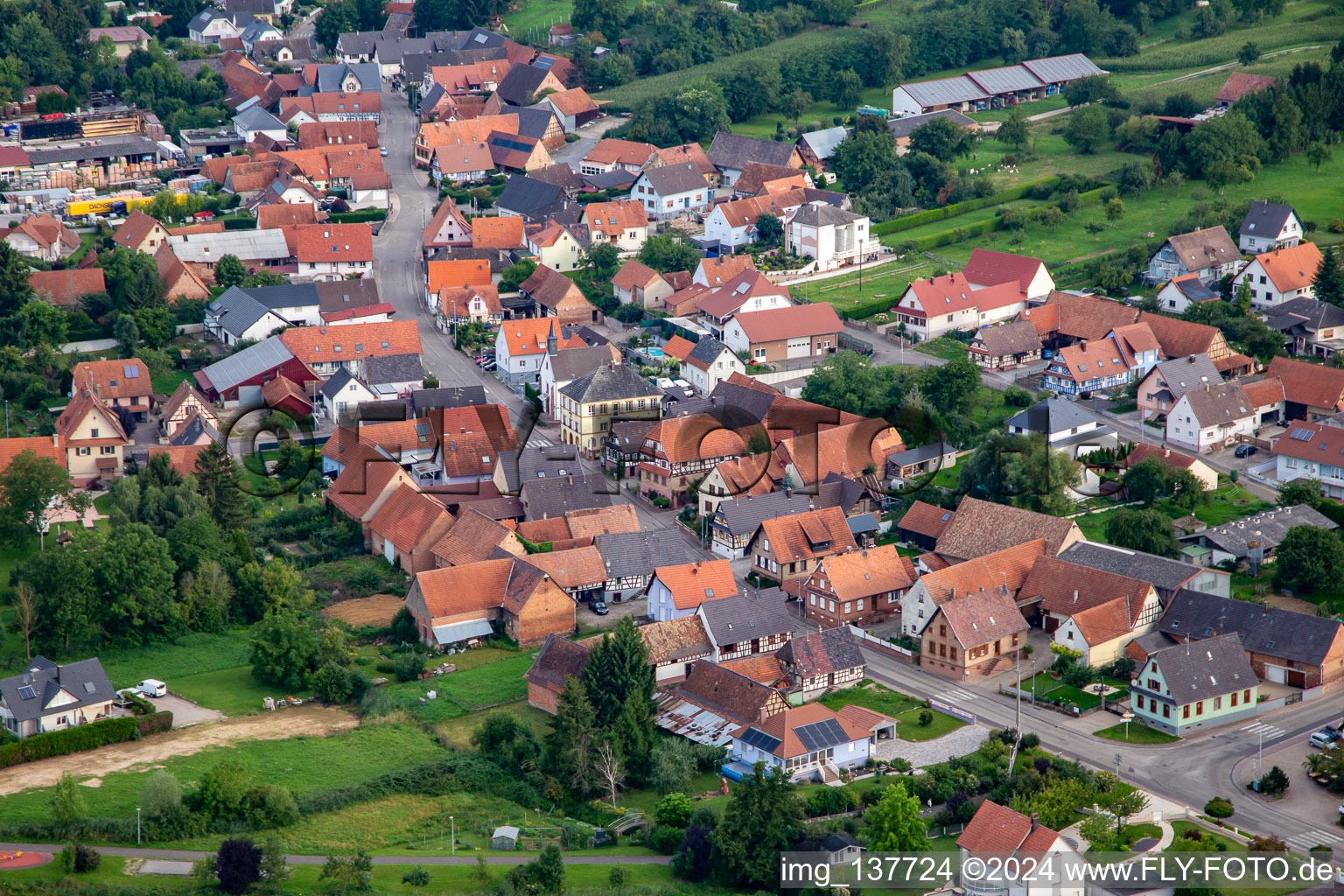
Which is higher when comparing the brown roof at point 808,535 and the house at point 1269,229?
the house at point 1269,229

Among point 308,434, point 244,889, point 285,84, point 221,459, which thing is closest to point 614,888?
point 244,889

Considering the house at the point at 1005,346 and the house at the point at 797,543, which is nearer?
the house at the point at 797,543

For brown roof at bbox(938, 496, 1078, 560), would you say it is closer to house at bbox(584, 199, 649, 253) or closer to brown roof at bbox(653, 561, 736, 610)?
brown roof at bbox(653, 561, 736, 610)

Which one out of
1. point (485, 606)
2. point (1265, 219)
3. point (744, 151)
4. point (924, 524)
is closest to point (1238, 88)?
point (1265, 219)

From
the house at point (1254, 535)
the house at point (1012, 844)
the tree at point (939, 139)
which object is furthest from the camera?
the tree at point (939, 139)

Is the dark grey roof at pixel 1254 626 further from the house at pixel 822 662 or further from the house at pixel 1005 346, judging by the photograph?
the house at pixel 1005 346

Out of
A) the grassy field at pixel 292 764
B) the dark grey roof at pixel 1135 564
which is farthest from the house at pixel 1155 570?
the grassy field at pixel 292 764

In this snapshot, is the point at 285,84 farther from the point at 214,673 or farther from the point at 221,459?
the point at 214,673
